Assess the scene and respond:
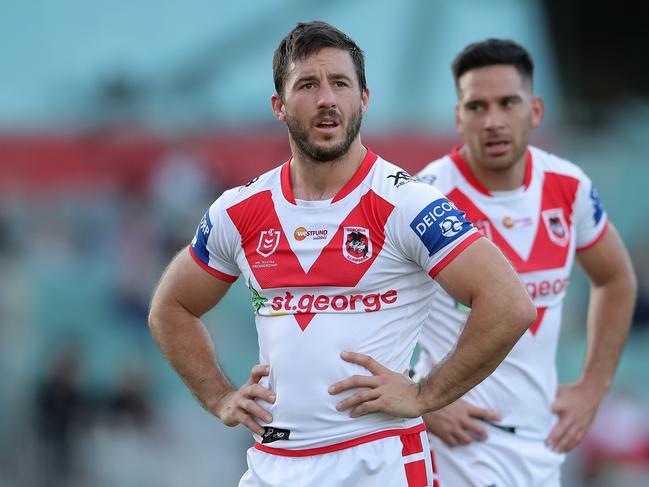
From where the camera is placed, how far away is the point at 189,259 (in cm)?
448

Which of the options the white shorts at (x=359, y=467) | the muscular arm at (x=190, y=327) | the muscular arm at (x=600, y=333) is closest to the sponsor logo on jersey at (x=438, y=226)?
the white shorts at (x=359, y=467)

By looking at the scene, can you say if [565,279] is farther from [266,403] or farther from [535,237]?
[266,403]

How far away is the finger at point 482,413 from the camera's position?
499 centimetres

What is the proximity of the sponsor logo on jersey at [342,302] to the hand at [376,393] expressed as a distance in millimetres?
173

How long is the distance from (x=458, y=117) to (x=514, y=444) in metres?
1.57

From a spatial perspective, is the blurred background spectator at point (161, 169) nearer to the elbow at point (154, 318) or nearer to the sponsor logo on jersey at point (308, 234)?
the elbow at point (154, 318)

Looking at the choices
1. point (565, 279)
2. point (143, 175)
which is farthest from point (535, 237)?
point (143, 175)

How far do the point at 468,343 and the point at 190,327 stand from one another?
1229 mm

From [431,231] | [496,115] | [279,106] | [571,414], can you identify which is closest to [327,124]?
[279,106]

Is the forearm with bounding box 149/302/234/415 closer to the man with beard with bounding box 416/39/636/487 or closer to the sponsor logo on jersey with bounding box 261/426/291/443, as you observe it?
the sponsor logo on jersey with bounding box 261/426/291/443

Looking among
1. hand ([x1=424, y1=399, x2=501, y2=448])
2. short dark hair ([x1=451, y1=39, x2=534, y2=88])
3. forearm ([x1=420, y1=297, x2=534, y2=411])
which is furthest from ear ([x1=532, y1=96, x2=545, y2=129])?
forearm ([x1=420, y1=297, x2=534, y2=411])

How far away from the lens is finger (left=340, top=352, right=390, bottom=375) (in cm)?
396

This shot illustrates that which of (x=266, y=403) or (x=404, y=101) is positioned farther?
(x=404, y=101)

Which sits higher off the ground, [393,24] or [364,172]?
[393,24]
